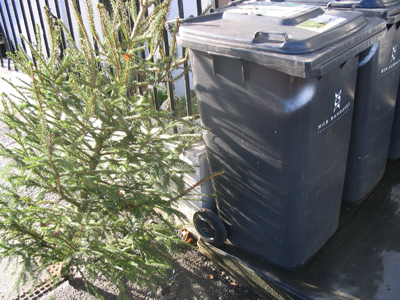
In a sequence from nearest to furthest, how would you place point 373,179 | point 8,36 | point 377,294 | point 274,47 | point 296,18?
point 274,47
point 296,18
point 377,294
point 373,179
point 8,36

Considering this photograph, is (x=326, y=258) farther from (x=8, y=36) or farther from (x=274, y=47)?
(x=8, y=36)

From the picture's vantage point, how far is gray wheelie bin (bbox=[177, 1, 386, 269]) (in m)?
1.86

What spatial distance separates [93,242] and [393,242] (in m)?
2.10

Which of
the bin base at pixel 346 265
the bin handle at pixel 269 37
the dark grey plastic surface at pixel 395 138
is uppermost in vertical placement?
the bin handle at pixel 269 37

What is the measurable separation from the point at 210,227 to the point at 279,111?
1198mm

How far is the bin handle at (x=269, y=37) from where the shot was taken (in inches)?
71.2

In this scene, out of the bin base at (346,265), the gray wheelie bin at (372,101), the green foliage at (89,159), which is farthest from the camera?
the gray wheelie bin at (372,101)

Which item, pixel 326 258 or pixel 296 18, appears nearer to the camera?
pixel 296 18

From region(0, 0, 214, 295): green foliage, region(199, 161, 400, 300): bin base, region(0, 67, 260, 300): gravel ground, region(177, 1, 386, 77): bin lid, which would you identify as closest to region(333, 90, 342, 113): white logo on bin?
region(177, 1, 386, 77): bin lid

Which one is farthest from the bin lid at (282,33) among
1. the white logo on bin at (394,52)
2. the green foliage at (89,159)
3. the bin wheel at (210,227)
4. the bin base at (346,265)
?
the bin base at (346,265)

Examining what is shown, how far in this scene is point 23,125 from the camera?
2135mm

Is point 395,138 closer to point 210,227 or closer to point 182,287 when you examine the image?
point 210,227

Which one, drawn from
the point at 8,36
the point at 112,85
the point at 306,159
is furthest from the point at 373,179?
the point at 8,36

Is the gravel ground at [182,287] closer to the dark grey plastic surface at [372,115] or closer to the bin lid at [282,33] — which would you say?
the dark grey plastic surface at [372,115]
